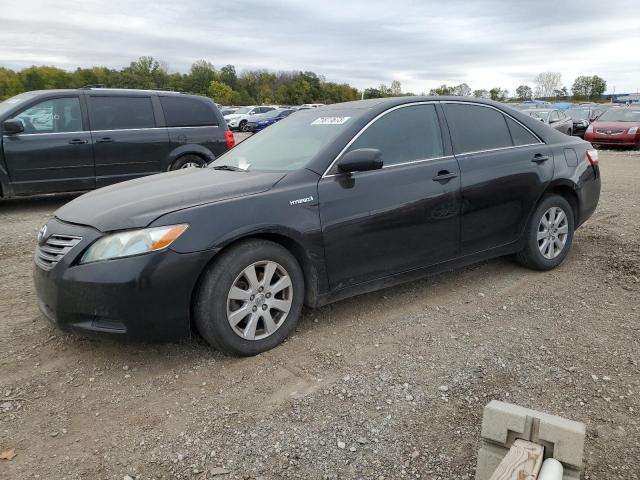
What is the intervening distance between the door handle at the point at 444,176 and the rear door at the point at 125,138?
567cm

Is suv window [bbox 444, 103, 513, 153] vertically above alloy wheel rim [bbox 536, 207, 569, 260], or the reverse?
suv window [bbox 444, 103, 513, 153]

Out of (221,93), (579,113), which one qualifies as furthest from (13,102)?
(221,93)

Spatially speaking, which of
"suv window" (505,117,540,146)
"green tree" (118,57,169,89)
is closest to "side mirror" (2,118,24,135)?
"suv window" (505,117,540,146)

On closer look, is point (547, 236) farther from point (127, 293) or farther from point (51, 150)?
point (51, 150)

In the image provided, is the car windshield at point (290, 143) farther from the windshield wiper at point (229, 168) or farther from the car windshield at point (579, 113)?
the car windshield at point (579, 113)

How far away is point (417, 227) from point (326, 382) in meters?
1.44

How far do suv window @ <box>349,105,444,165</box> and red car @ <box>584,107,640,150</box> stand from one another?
1638 cm

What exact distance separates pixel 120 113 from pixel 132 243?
5.99 meters

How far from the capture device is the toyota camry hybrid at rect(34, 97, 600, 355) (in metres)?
3.07

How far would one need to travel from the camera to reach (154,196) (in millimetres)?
3438

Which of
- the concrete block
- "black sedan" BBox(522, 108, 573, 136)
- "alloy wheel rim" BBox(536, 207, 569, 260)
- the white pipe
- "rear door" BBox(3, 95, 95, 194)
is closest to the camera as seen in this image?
the white pipe

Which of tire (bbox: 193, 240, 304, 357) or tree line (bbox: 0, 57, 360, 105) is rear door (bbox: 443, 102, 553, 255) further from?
tree line (bbox: 0, 57, 360, 105)

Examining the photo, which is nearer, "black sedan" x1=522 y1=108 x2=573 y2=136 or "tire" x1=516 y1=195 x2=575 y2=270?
"tire" x1=516 y1=195 x2=575 y2=270

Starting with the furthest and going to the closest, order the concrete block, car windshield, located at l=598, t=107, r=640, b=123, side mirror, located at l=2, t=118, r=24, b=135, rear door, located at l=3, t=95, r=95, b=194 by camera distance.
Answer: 1. car windshield, located at l=598, t=107, r=640, b=123
2. rear door, located at l=3, t=95, r=95, b=194
3. side mirror, located at l=2, t=118, r=24, b=135
4. the concrete block
